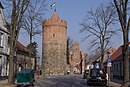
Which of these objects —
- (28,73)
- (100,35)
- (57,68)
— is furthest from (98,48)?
(57,68)

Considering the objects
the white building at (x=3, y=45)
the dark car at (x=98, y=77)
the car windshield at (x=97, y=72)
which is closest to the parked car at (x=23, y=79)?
the dark car at (x=98, y=77)

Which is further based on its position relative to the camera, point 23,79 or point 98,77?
point 98,77

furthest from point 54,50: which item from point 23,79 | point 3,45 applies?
point 23,79

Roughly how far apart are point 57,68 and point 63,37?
374 inches

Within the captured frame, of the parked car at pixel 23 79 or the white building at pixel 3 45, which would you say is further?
the white building at pixel 3 45

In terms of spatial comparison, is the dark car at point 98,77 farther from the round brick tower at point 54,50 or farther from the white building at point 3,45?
the round brick tower at point 54,50

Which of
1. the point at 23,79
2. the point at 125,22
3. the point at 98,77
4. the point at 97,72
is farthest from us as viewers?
the point at 97,72

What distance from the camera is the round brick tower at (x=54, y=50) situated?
7238cm

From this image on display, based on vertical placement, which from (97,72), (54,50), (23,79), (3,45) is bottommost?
(23,79)

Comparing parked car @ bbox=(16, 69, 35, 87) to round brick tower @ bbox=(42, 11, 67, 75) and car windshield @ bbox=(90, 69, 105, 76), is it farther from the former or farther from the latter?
round brick tower @ bbox=(42, 11, 67, 75)

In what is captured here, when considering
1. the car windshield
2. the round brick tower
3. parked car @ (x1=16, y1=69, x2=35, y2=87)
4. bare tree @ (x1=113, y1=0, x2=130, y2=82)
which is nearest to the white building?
parked car @ (x1=16, y1=69, x2=35, y2=87)

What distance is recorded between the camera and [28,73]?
2814cm

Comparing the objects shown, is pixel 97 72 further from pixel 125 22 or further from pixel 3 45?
pixel 3 45

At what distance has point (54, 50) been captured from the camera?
239 ft
